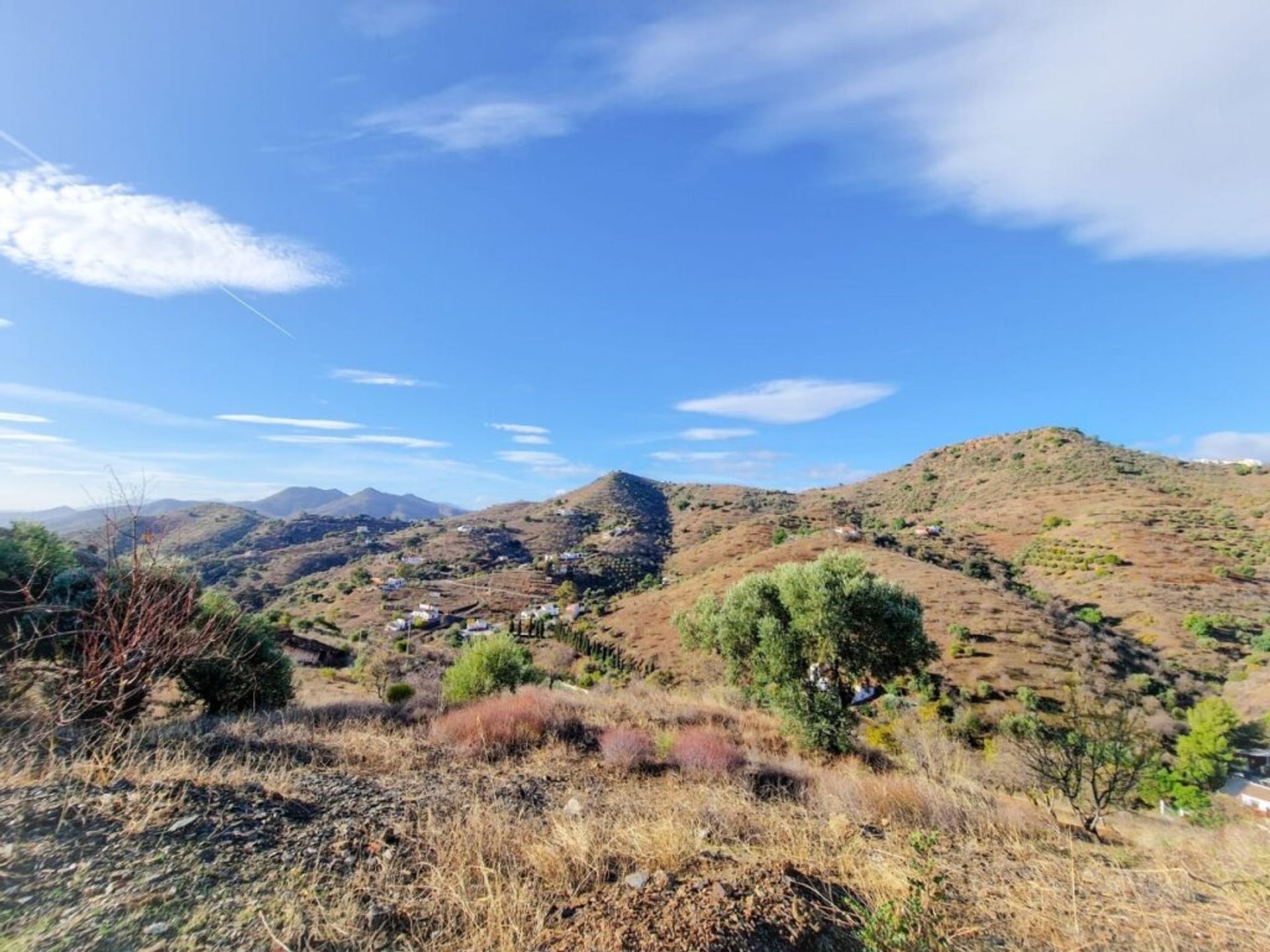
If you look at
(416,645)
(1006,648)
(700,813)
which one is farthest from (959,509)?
(700,813)

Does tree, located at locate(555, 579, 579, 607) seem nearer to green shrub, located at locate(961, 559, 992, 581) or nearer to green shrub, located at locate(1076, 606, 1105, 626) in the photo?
green shrub, located at locate(961, 559, 992, 581)

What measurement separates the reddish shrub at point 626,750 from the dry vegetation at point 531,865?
4.23ft

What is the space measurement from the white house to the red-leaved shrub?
73.3 feet

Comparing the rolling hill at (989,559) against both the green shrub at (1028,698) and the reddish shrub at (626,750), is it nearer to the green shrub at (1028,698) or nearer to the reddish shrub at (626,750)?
the green shrub at (1028,698)

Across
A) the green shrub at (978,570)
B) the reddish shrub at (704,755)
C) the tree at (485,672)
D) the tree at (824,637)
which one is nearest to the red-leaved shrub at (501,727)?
the reddish shrub at (704,755)

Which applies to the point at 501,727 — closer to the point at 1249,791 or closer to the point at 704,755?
the point at 704,755

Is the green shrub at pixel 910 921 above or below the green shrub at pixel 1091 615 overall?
above

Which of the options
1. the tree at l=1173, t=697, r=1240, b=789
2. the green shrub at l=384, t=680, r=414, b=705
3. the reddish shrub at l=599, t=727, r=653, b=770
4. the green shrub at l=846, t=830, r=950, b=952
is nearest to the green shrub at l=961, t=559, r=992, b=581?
the tree at l=1173, t=697, r=1240, b=789

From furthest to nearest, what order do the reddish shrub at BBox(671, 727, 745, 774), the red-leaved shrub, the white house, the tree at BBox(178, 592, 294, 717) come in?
the white house < the tree at BBox(178, 592, 294, 717) < the red-leaved shrub < the reddish shrub at BBox(671, 727, 745, 774)

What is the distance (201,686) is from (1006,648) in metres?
39.6

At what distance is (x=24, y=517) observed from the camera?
1532cm

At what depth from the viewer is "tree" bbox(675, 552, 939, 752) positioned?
46.5 ft

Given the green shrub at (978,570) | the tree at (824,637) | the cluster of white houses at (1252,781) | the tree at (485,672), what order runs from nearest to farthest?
the tree at (824,637) < the tree at (485,672) < the cluster of white houses at (1252,781) < the green shrub at (978,570)

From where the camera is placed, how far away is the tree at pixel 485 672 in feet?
55.1
